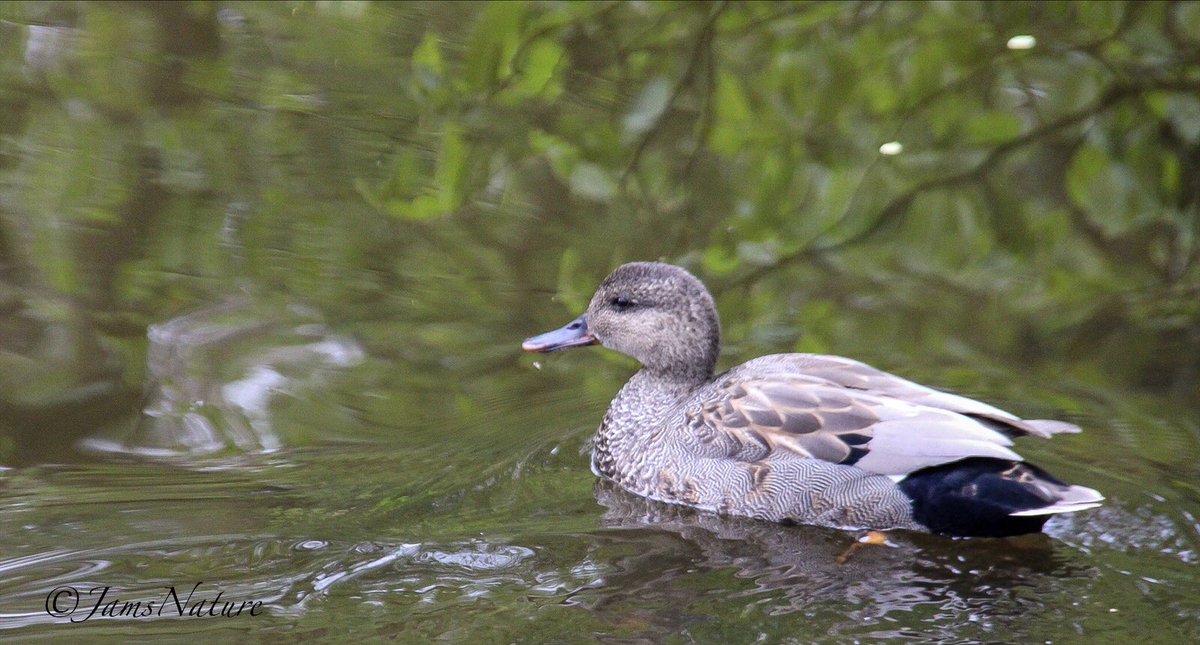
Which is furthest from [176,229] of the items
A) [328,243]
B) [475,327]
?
[475,327]

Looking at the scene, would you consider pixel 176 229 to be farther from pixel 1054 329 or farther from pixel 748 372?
pixel 1054 329

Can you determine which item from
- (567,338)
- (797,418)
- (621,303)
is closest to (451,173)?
(567,338)

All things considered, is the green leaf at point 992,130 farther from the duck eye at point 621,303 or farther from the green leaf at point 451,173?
the duck eye at point 621,303

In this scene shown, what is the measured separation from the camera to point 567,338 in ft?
22.2

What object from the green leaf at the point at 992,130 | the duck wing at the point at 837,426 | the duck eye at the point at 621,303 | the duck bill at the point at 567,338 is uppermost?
the green leaf at the point at 992,130

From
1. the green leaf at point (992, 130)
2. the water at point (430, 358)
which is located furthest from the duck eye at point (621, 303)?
the green leaf at point (992, 130)

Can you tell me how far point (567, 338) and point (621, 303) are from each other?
34cm

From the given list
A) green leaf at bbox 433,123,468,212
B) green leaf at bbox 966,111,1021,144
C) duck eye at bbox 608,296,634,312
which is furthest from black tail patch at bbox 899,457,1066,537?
green leaf at bbox 966,111,1021,144

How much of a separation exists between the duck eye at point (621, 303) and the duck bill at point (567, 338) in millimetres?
203

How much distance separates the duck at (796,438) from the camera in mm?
5406

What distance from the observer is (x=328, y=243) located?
8.08 m

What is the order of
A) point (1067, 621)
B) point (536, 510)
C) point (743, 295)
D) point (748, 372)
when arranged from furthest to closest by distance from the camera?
point (743, 295) → point (748, 372) → point (536, 510) → point (1067, 621)

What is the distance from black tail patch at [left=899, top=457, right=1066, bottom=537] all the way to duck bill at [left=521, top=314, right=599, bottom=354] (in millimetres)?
1860

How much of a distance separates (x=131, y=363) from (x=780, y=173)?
4.04 meters
